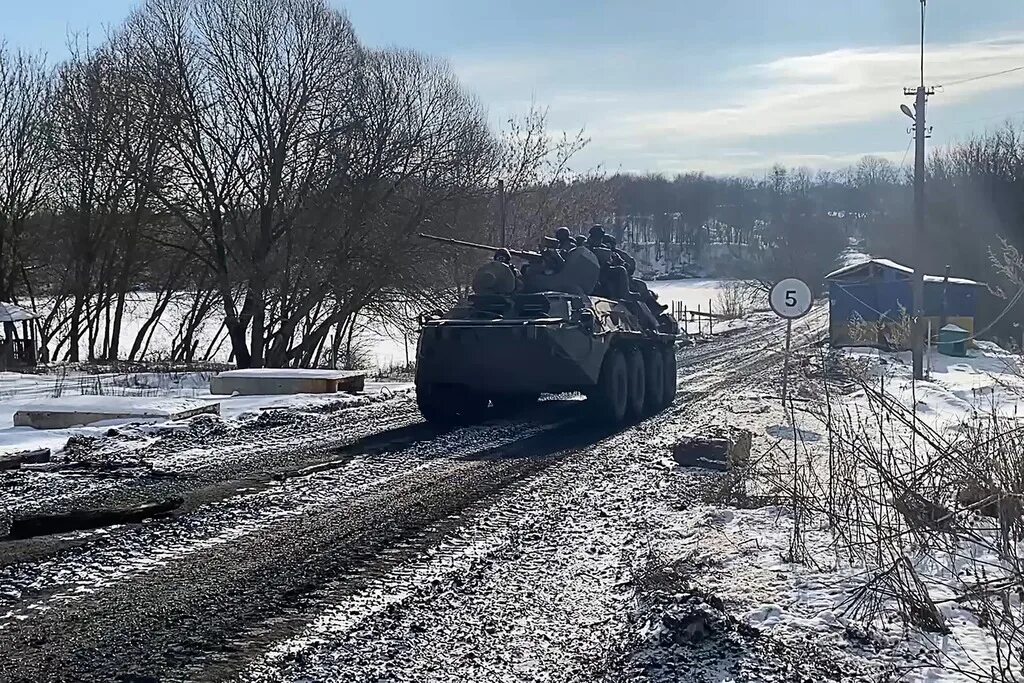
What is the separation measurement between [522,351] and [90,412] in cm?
493

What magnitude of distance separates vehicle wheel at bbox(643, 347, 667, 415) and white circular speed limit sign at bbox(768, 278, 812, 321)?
184cm

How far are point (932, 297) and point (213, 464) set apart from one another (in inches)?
1344

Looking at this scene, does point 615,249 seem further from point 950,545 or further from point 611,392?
point 950,545

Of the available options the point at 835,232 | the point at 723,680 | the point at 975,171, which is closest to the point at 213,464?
the point at 723,680

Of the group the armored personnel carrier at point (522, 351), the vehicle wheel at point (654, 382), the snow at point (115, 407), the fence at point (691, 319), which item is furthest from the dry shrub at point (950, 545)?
the fence at point (691, 319)

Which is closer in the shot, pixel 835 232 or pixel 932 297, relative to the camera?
pixel 932 297

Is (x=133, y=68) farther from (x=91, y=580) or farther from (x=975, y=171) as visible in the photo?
(x=975, y=171)

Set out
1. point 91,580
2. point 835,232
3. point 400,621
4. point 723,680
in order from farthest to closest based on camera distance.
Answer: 1. point 835,232
2. point 91,580
3. point 400,621
4. point 723,680

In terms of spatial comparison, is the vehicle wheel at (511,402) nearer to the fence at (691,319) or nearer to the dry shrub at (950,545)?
the dry shrub at (950,545)

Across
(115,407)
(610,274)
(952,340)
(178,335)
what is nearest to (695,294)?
(952,340)

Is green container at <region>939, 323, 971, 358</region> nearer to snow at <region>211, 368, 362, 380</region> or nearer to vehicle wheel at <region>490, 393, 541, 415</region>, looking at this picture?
snow at <region>211, 368, 362, 380</region>

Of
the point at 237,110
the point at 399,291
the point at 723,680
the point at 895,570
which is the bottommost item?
the point at 723,680

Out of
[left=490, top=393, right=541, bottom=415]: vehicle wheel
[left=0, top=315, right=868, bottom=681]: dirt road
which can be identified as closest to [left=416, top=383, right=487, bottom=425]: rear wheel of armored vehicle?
[left=490, top=393, right=541, bottom=415]: vehicle wheel

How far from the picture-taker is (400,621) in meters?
5.34
